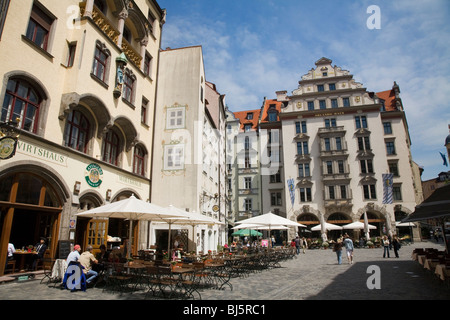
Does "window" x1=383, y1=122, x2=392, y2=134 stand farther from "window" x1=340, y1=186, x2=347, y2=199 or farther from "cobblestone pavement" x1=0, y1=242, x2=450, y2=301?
"cobblestone pavement" x1=0, y1=242, x2=450, y2=301

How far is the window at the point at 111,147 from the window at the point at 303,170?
3066 cm

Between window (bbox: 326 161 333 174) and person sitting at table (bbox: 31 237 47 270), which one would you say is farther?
window (bbox: 326 161 333 174)

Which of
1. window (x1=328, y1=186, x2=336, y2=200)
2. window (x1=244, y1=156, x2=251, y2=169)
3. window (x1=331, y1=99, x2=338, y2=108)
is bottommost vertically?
window (x1=328, y1=186, x2=336, y2=200)

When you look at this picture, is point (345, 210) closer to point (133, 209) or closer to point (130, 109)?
point (130, 109)

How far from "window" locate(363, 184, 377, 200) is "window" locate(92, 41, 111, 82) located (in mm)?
36345

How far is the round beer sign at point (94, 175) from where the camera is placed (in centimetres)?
1393

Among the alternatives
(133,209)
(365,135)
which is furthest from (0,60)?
(365,135)

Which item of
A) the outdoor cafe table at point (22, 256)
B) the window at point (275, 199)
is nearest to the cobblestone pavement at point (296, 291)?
the outdoor cafe table at point (22, 256)

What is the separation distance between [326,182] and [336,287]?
32.7 m

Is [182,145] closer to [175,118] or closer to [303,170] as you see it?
[175,118]

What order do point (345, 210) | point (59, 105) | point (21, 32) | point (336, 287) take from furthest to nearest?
point (345, 210)
point (59, 105)
point (21, 32)
point (336, 287)

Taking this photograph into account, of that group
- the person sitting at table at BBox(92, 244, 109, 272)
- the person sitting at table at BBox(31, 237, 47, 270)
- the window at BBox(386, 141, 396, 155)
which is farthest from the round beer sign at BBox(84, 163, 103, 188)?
the window at BBox(386, 141, 396, 155)

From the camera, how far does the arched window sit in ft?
34.5

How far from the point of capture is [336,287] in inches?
390
